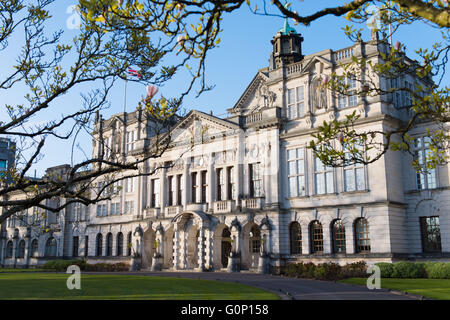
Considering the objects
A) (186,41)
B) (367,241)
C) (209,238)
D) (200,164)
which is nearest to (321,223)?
(367,241)

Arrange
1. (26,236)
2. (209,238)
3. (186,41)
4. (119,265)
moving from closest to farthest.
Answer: (186,41) → (209,238) → (119,265) → (26,236)

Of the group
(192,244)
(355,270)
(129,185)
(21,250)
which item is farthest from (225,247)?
(21,250)

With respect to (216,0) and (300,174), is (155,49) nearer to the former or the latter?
(216,0)

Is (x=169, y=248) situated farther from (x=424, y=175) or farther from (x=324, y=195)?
(x=424, y=175)

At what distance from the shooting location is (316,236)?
37.4m

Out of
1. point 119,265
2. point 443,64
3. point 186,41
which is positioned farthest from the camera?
point 119,265

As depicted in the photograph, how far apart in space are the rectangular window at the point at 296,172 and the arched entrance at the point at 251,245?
4.97m

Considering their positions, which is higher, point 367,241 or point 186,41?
point 186,41

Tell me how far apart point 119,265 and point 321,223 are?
2394 cm

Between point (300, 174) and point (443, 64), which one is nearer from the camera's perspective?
point (443, 64)

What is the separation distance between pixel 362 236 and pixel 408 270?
5.46 m

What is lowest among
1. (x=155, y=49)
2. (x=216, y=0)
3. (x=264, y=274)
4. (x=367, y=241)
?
(x=264, y=274)

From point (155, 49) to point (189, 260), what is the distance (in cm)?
3282

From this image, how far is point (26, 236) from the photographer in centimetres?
6844
